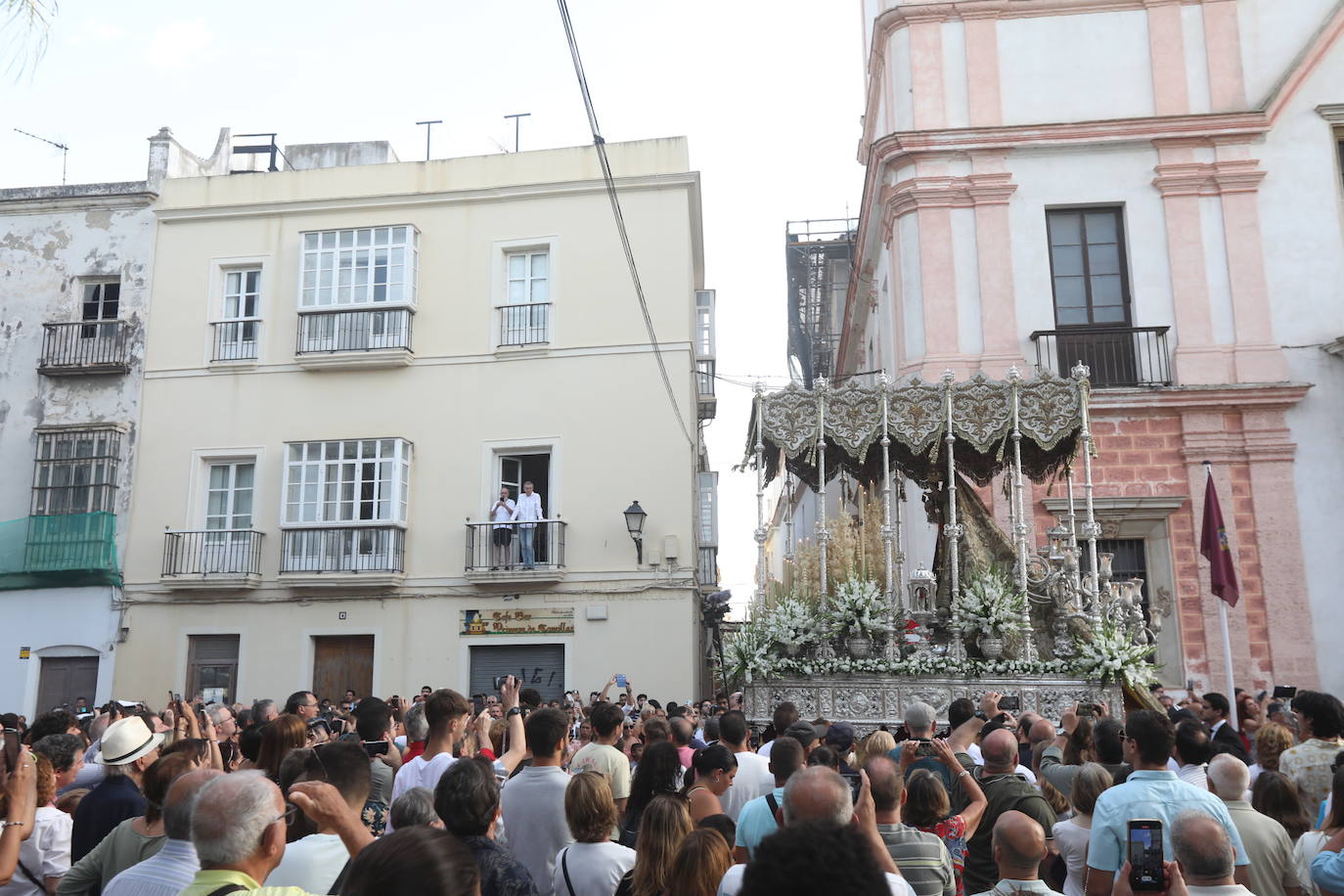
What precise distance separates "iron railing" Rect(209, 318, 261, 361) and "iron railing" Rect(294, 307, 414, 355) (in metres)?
0.95

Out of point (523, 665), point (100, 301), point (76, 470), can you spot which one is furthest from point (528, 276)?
point (76, 470)

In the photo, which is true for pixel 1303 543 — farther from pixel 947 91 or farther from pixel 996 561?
pixel 947 91

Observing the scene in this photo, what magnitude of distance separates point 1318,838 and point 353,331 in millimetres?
16782

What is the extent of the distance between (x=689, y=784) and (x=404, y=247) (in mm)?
14952

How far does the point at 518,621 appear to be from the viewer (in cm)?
1758

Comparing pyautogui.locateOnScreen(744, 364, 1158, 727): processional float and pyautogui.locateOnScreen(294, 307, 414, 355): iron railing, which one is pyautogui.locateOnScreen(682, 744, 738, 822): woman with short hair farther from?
pyautogui.locateOnScreen(294, 307, 414, 355): iron railing

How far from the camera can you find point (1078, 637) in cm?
1109

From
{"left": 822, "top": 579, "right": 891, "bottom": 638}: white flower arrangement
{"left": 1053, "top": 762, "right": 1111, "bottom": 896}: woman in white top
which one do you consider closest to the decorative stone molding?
{"left": 822, "top": 579, "right": 891, "bottom": 638}: white flower arrangement

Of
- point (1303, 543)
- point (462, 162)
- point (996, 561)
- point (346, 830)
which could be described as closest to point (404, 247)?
point (462, 162)

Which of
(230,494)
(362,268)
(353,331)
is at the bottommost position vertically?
(230,494)

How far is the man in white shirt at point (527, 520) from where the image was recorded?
17.6 metres

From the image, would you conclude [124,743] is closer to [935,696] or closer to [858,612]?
[858,612]

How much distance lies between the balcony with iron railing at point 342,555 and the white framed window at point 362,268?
3823mm

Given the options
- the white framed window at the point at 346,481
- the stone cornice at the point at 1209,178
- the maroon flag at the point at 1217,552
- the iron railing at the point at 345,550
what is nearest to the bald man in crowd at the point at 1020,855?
the maroon flag at the point at 1217,552
